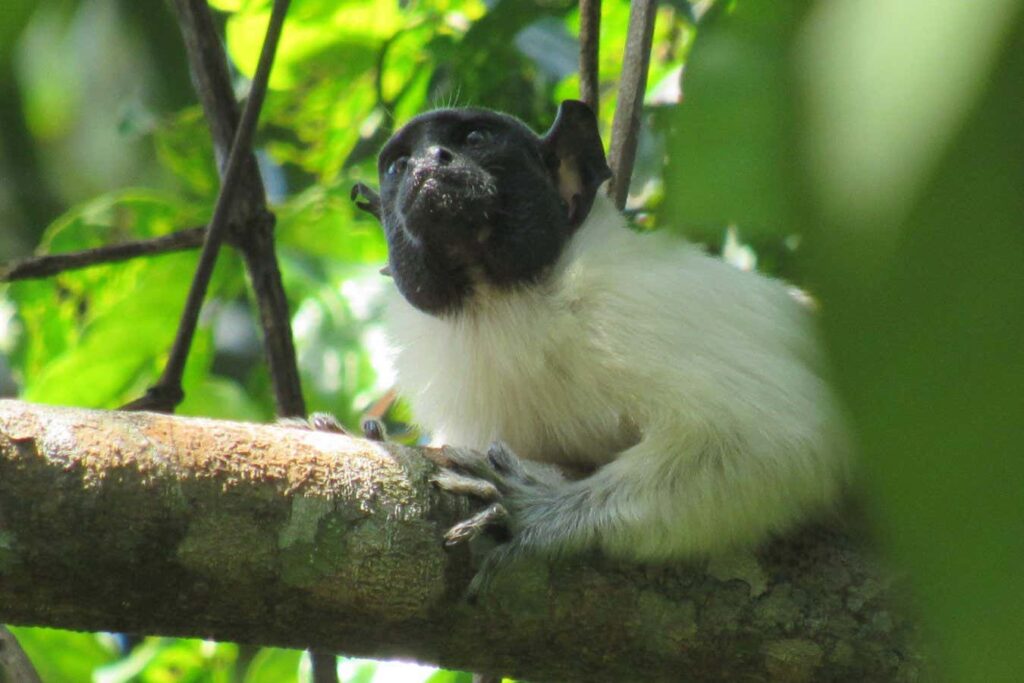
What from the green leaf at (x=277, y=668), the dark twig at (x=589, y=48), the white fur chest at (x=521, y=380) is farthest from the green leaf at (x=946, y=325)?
the green leaf at (x=277, y=668)

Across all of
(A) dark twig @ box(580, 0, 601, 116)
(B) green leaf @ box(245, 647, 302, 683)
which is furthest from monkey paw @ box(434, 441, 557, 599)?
(B) green leaf @ box(245, 647, 302, 683)

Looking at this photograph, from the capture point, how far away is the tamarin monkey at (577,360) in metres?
2.33

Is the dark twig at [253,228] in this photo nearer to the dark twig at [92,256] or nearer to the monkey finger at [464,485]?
the dark twig at [92,256]

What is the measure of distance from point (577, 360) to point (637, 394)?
0.21 metres

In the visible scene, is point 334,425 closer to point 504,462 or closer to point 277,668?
point 504,462

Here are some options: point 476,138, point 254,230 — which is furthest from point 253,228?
point 476,138

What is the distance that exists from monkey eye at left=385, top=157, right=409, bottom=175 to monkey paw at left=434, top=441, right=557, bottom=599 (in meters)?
0.96

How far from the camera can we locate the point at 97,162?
873 cm

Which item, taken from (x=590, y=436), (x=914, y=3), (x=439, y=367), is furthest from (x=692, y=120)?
(x=439, y=367)

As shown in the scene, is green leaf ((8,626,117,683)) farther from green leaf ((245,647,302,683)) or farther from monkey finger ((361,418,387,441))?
monkey finger ((361,418,387,441))

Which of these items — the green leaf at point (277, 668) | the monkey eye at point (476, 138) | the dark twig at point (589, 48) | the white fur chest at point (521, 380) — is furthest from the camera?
the green leaf at point (277, 668)

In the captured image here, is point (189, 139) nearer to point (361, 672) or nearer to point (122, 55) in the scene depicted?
point (361, 672)

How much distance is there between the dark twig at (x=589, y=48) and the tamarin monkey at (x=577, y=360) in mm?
259

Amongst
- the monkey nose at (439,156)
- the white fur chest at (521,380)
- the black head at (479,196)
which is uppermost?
the monkey nose at (439,156)
